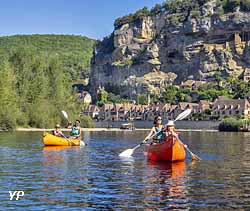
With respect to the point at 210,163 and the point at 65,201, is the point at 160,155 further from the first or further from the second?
the point at 65,201

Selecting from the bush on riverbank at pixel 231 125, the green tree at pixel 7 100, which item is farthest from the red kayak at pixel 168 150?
the bush on riverbank at pixel 231 125

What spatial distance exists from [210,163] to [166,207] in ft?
52.0

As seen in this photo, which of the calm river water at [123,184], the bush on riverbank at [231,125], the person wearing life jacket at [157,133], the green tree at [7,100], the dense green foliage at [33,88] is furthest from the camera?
the bush on riverbank at [231,125]

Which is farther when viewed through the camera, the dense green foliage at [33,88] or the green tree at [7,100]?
the dense green foliage at [33,88]

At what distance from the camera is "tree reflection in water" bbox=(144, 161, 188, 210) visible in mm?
18625

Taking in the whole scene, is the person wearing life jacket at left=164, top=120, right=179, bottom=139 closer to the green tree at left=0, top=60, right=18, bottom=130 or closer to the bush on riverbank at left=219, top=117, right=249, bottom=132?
the green tree at left=0, top=60, right=18, bottom=130

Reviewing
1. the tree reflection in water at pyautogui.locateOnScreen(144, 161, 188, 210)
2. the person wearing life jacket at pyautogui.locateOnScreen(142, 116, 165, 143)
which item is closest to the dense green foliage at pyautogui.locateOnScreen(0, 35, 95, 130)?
the person wearing life jacket at pyautogui.locateOnScreen(142, 116, 165, 143)

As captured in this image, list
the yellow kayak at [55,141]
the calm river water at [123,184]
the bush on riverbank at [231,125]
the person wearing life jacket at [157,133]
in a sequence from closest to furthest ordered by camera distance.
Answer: the calm river water at [123,184], the person wearing life jacket at [157,133], the yellow kayak at [55,141], the bush on riverbank at [231,125]

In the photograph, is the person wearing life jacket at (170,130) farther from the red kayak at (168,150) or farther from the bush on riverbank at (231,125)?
the bush on riverbank at (231,125)

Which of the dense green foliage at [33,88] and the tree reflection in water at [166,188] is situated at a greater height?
the dense green foliage at [33,88]

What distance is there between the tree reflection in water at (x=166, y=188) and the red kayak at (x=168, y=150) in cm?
147

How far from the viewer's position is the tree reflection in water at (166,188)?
18625 mm

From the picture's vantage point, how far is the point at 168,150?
32.3 meters

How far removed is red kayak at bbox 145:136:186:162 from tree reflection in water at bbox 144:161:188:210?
1.47 m
